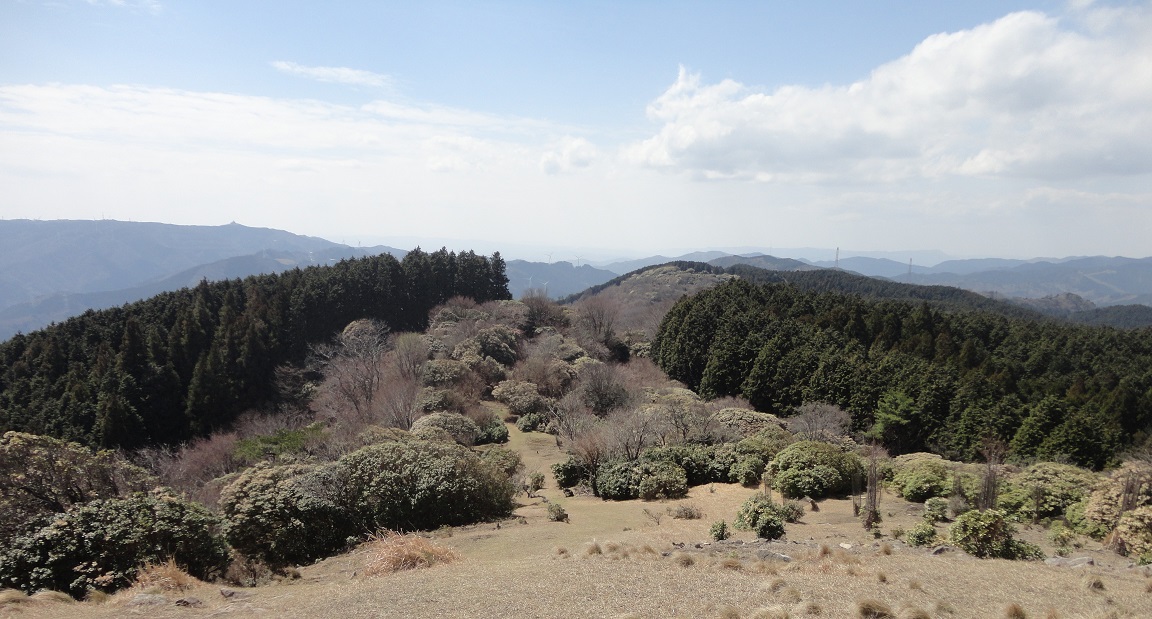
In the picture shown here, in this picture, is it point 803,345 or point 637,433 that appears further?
point 803,345

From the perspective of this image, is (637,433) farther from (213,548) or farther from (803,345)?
(803,345)

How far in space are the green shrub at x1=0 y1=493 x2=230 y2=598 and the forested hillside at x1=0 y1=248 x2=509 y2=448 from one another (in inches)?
1045

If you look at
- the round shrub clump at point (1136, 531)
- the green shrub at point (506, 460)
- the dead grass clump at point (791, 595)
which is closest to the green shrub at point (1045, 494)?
the round shrub clump at point (1136, 531)

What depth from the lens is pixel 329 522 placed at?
40.7ft

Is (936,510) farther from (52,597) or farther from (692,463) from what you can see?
(52,597)

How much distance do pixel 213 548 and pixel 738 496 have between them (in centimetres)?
1259

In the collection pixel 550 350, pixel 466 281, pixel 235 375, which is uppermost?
pixel 466 281

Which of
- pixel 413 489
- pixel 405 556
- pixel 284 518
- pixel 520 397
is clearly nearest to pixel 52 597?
pixel 284 518

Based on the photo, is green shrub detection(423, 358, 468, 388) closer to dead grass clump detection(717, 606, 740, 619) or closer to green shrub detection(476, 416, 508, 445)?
green shrub detection(476, 416, 508, 445)

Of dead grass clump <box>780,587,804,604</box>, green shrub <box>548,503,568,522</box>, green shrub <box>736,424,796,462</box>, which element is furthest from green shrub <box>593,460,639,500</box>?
dead grass clump <box>780,587,804,604</box>

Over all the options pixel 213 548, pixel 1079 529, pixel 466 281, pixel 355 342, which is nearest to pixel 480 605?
pixel 213 548

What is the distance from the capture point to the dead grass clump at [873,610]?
680 centimetres

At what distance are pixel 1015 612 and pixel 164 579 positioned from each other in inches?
441

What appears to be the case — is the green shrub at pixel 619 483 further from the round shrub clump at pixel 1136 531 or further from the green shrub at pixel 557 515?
the round shrub clump at pixel 1136 531
